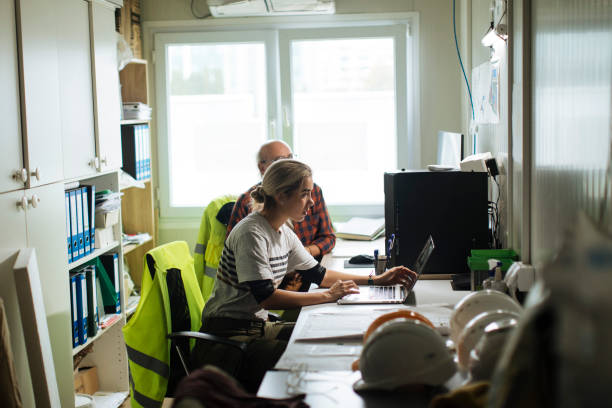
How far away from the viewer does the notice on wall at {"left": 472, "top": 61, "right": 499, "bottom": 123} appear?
2.97 metres

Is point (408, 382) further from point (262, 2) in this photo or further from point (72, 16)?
point (262, 2)

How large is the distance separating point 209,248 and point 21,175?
1150 millimetres

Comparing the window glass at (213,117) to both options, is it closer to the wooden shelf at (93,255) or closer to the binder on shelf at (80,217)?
the wooden shelf at (93,255)

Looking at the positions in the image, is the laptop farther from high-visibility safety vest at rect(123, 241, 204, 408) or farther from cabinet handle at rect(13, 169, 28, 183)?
cabinet handle at rect(13, 169, 28, 183)

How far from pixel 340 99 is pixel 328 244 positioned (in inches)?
51.8

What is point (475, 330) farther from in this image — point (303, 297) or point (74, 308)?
point (74, 308)

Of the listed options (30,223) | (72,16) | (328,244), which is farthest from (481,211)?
(72,16)

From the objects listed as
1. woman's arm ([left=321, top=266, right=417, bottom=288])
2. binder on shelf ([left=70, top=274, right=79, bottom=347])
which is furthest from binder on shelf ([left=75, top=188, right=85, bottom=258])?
woman's arm ([left=321, top=266, right=417, bottom=288])

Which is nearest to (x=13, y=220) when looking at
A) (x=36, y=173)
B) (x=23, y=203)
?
(x=23, y=203)

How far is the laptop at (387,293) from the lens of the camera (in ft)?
7.86

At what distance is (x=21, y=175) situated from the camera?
8.14 feet

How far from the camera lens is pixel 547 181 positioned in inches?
81.0

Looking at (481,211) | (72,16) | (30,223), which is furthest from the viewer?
(72,16)

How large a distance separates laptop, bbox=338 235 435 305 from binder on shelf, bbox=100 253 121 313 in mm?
1515
